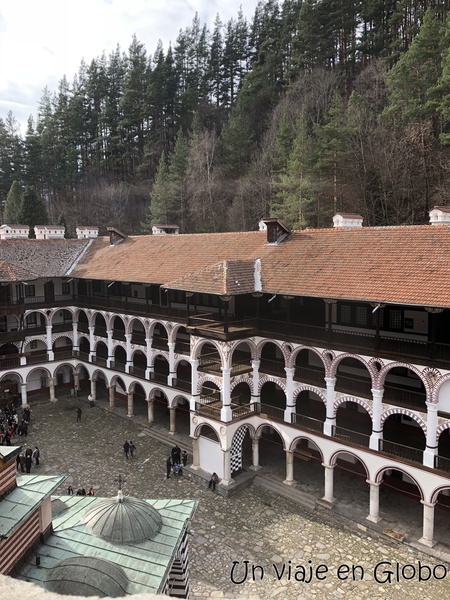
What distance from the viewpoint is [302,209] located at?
35.3 m

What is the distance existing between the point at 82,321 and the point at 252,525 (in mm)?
21856

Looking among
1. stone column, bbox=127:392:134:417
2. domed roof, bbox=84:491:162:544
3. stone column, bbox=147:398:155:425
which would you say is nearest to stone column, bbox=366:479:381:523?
domed roof, bbox=84:491:162:544

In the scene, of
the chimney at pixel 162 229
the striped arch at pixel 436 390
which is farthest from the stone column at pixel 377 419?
the chimney at pixel 162 229

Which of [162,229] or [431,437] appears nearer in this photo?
[431,437]

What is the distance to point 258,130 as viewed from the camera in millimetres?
52688

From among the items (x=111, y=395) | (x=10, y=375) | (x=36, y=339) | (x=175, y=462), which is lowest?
(x=175, y=462)

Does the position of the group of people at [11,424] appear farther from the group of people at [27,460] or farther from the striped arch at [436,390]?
the striped arch at [436,390]

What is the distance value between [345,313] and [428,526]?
8829mm

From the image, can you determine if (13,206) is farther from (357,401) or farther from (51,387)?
(357,401)

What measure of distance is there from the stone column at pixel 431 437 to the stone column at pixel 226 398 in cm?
843

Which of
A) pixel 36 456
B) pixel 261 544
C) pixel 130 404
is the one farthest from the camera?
pixel 130 404

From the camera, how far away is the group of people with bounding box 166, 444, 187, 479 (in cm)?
2261

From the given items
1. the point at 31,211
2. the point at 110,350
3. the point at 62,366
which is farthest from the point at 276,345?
the point at 31,211

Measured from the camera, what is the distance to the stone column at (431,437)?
665 inches
